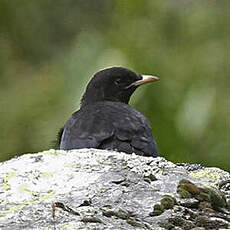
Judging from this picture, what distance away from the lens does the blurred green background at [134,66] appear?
5.51 m

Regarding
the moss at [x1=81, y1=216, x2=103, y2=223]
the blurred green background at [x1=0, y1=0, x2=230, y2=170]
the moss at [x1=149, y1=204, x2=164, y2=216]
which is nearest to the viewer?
the moss at [x1=81, y1=216, x2=103, y2=223]

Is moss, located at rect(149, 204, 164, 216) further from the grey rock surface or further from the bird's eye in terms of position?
the bird's eye

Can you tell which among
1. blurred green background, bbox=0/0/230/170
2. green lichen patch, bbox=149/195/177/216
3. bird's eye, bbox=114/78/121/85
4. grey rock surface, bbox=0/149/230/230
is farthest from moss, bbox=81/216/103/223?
bird's eye, bbox=114/78/121/85

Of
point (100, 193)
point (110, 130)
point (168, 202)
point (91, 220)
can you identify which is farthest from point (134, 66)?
point (91, 220)

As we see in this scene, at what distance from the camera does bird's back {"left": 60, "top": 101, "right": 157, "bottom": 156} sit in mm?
5602

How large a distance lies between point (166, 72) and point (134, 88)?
149cm

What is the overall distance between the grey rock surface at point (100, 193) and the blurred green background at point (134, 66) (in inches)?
62.3

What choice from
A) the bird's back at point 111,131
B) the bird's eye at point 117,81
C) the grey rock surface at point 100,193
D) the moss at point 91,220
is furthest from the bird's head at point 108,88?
the moss at point 91,220

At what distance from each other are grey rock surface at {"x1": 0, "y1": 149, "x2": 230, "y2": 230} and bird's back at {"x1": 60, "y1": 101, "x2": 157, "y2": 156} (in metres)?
1.66

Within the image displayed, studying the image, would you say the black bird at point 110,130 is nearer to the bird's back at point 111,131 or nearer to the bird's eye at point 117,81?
the bird's back at point 111,131

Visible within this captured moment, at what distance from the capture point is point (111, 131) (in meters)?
5.69

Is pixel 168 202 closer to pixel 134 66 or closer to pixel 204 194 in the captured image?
pixel 204 194

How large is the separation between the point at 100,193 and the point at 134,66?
3.08 meters

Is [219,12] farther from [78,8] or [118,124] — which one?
[78,8]
